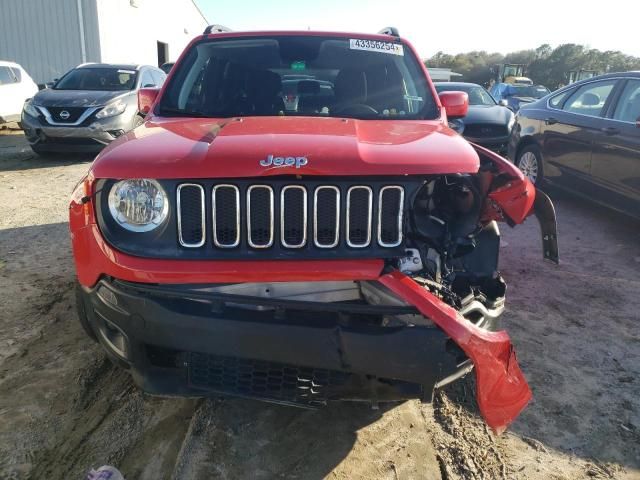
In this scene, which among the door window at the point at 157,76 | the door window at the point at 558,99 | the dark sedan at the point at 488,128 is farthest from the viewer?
the door window at the point at 157,76

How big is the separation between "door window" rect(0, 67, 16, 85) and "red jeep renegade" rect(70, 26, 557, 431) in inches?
483

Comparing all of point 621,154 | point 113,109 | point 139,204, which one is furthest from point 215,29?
point 113,109

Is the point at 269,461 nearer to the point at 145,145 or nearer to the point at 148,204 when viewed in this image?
the point at 148,204

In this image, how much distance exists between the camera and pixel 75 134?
8.64 meters

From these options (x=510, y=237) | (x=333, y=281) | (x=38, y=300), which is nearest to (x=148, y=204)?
(x=333, y=281)

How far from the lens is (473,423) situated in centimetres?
271

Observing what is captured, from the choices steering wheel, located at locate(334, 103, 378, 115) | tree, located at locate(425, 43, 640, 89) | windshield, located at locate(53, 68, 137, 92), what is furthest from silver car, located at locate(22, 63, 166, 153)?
tree, located at locate(425, 43, 640, 89)

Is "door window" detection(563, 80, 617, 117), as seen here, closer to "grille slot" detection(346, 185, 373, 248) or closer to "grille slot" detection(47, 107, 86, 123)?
"grille slot" detection(346, 185, 373, 248)

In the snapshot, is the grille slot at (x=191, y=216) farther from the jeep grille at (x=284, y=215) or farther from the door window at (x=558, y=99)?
the door window at (x=558, y=99)

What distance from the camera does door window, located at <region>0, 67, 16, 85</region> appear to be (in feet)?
41.1

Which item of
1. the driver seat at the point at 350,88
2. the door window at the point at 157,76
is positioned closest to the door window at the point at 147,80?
the door window at the point at 157,76

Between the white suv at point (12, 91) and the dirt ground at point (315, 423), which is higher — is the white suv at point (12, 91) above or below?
below

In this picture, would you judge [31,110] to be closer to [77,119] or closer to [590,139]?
[77,119]

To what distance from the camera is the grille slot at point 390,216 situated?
88.3 inches
